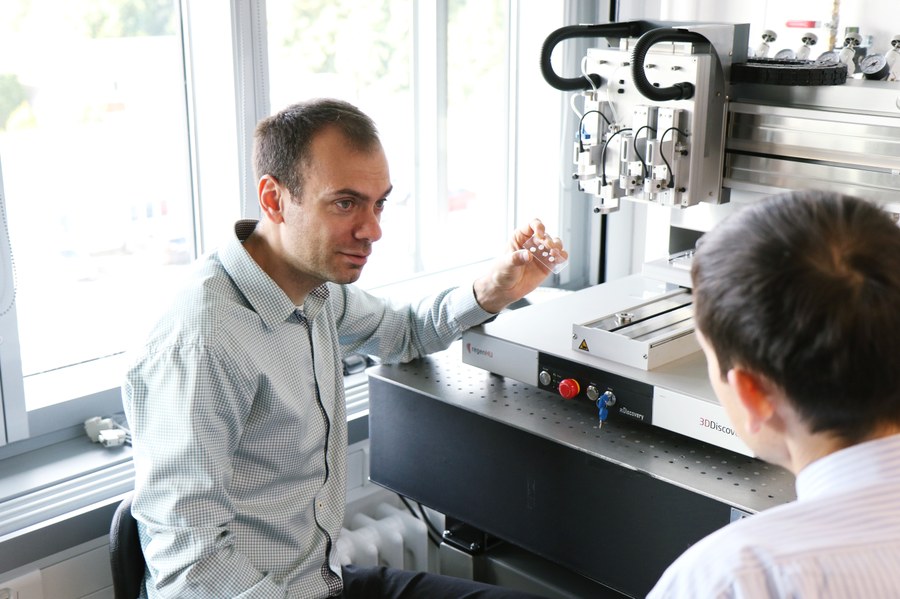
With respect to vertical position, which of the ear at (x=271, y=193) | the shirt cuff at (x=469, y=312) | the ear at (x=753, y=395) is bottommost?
the shirt cuff at (x=469, y=312)

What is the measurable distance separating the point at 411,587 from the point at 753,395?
0.99 meters

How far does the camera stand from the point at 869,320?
74cm

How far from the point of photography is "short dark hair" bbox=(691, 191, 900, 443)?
2.44ft

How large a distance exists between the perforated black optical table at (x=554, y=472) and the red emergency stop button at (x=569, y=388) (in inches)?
2.0

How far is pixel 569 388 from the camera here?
1.56m

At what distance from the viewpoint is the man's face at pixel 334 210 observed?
1477 mm

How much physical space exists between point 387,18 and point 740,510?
1.61m

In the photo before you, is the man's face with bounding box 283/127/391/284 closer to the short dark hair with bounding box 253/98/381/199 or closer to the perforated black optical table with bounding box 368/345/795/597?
the short dark hair with bounding box 253/98/381/199

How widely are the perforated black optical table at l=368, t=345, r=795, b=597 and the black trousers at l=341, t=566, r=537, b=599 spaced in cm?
10

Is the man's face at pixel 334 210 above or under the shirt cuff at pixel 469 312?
above

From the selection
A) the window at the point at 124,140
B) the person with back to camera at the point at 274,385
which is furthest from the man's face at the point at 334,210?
the window at the point at 124,140

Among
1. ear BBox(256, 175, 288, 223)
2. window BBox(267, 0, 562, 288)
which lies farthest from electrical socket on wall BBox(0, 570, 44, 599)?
window BBox(267, 0, 562, 288)

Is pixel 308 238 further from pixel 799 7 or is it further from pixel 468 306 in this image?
pixel 799 7

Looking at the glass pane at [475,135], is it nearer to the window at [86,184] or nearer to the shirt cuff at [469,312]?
the window at [86,184]
